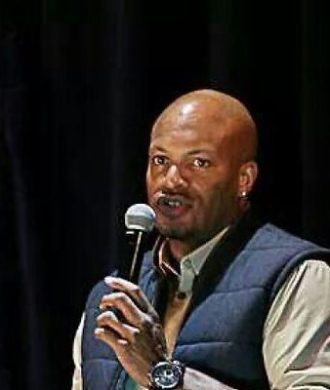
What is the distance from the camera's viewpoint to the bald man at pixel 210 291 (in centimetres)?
143

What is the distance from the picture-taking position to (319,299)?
1.48m

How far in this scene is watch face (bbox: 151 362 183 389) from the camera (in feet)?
4.68

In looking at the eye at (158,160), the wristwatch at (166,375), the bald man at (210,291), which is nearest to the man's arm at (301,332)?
the bald man at (210,291)

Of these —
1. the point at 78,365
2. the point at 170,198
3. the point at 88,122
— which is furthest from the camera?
the point at 88,122

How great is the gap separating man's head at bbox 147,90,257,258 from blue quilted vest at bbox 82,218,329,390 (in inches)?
1.7

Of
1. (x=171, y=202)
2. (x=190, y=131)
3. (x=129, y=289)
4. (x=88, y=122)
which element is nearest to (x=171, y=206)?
(x=171, y=202)

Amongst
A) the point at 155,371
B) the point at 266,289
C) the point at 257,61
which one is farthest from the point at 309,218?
the point at 155,371

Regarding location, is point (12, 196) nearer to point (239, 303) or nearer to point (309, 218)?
point (309, 218)

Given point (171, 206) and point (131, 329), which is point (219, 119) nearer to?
point (171, 206)

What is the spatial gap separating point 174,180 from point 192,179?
1.0 inches

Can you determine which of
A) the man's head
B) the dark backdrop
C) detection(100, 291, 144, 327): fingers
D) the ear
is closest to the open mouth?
the man's head

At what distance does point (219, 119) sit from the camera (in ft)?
5.33

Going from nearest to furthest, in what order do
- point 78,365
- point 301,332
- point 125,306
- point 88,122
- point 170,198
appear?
1. point 125,306
2. point 301,332
3. point 170,198
4. point 78,365
5. point 88,122

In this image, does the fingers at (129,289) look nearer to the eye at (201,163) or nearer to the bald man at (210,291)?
the bald man at (210,291)
